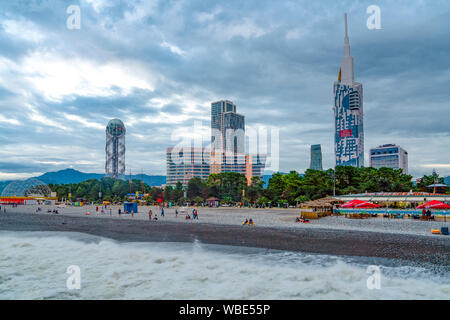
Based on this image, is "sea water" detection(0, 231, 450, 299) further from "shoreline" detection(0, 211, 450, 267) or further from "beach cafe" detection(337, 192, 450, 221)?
"beach cafe" detection(337, 192, 450, 221)

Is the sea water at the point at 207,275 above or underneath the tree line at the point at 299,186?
underneath

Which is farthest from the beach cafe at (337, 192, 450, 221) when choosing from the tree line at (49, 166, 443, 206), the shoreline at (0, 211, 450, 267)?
the tree line at (49, 166, 443, 206)

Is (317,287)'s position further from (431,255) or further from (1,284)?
(1,284)

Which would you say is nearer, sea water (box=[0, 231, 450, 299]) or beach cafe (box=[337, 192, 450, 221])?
sea water (box=[0, 231, 450, 299])

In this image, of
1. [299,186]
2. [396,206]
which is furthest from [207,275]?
[299,186]

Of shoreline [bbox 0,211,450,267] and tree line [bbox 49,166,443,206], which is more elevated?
tree line [bbox 49,166,443,206]

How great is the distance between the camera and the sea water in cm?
1166

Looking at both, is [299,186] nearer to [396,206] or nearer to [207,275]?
[396,206]

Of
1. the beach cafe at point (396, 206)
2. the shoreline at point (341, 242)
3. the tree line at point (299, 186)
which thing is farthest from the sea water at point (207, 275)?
the tree line at point (299, 186)

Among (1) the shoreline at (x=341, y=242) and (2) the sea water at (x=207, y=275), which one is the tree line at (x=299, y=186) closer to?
(1) the shoreline at (x=341, y=242)

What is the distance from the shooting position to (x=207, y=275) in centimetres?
1391

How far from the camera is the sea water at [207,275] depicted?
11664 mm

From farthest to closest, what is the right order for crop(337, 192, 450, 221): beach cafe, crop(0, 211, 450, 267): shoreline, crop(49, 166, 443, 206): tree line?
1. crop(49, 166, 443, 206): tree line
2. crop(337, 192, 450, 221): beach cafe
3. crop(0, 211, 450, 267): shoreline

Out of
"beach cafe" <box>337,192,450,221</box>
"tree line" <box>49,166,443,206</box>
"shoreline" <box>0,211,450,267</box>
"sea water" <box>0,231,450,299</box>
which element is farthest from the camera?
"tree line" <box>49,166,443,206</box>
